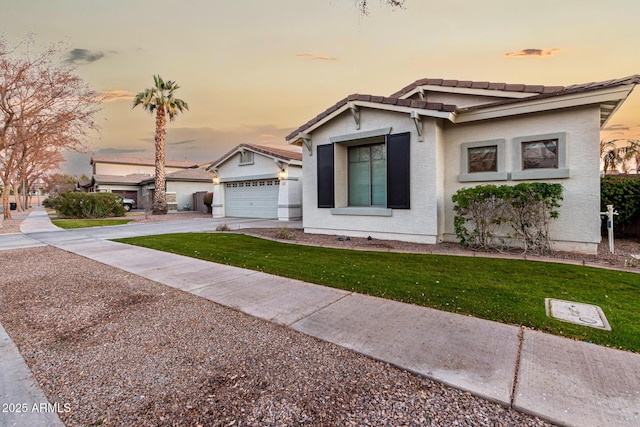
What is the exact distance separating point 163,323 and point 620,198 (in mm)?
11312

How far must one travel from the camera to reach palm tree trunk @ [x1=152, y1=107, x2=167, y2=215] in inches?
845

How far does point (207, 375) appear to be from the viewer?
2.71m

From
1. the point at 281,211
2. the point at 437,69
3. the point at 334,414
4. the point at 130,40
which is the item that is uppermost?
the point at 130,40

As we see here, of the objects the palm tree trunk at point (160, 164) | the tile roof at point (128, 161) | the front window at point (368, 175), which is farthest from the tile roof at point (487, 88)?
the tile roof at point (128, 161)

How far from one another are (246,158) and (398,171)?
12201 mm

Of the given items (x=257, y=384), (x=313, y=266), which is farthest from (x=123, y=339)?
(x=313, y=266)

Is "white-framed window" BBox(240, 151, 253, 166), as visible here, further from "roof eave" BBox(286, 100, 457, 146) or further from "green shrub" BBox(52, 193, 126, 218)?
"green shrub" BBox(52, 193, 126, 218)

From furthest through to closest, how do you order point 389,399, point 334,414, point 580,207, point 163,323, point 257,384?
point 580,207
point 163,323
point 257,384
point 389,399
point 334,414

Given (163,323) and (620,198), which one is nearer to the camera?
(163,323)

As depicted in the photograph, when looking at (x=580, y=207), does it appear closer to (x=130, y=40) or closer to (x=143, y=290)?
(x=143, y=290)

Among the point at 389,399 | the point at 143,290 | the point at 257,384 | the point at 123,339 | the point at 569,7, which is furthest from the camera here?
the point at 569,7

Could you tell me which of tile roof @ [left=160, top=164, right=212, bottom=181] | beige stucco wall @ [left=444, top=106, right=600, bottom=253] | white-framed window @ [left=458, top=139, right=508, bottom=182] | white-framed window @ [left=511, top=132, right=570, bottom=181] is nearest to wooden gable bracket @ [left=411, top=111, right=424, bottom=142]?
white-framed window @ [left=458, top=139, right=508, bottom=182]

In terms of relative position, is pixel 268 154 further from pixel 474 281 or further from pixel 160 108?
pixel 474 281

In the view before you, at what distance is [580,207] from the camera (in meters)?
7.23
